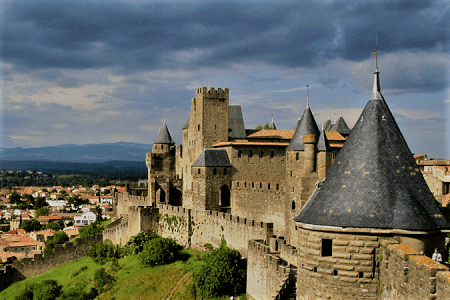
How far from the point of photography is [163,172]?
207 ft

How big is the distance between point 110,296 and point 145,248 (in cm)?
488

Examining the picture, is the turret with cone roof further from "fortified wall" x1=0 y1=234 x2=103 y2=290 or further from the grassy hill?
"fortified wall" x1=0 y1=234 x2=103 y2=290

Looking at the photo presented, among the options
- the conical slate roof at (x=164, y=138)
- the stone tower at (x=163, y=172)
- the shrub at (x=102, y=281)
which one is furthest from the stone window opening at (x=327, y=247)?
the conical slate roof at (x=164, y=138)

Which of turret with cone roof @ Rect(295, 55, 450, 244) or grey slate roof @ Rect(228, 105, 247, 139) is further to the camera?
grey slate roof @ Rect(228, 105, 247, 139)

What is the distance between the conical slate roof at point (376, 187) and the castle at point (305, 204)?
0.03 metres

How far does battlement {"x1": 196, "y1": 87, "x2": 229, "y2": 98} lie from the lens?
56.3 m

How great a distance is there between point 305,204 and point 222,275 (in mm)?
19255

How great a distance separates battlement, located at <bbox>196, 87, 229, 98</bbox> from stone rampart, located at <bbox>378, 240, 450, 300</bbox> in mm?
43607

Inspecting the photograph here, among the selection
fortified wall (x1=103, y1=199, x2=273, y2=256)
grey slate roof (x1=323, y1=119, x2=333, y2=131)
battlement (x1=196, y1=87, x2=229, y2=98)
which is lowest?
fortified wall (x1=103, y1=199, x2=273, y2=256)

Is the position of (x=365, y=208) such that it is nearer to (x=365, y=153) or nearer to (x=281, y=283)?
(x=365, y=153)

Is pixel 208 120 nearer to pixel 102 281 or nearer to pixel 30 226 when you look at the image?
pixel 102 281

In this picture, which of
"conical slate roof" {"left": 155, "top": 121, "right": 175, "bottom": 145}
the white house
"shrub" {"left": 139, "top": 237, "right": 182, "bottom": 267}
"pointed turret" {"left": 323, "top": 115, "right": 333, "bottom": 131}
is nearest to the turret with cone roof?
"shrub" {"left": 139, "top": 237, "right": 182, "bottom": 267}

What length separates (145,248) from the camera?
45.4 metres

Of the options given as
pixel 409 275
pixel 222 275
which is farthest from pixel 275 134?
pixel 409 275
